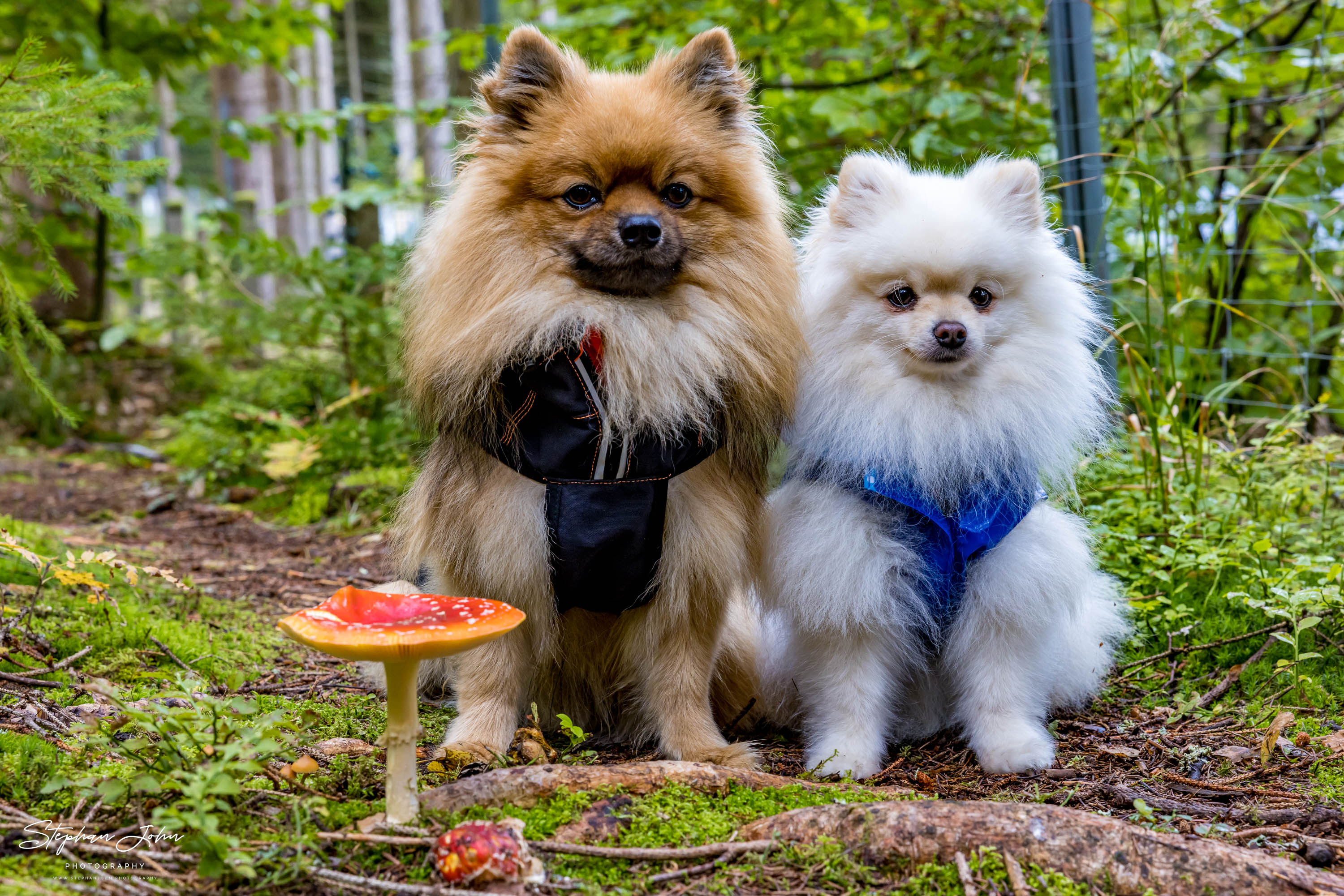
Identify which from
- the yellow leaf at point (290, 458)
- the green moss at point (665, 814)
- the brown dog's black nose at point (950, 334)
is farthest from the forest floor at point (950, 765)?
the yellow leaf at point (290, 458)

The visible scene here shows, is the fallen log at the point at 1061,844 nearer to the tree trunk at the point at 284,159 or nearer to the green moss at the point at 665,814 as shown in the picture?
the green moss at the point at 665,814

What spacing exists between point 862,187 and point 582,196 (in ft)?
2.66

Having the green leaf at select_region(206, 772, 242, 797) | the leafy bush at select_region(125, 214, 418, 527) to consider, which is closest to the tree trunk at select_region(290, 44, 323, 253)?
the leafy bush at select_region(125, 214, 418, 527)

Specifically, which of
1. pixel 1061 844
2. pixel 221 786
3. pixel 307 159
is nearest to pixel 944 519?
pixel 1061 844

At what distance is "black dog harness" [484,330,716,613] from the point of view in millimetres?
2607

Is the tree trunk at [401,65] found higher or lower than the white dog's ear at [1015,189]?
higher

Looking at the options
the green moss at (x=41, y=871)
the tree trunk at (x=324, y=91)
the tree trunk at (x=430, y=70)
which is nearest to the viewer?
the green moss at (x=41, y=871)

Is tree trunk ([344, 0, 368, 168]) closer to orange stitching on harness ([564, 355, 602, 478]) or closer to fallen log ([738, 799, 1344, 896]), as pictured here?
orange stitching on harness ([564, 355, 602, 478])

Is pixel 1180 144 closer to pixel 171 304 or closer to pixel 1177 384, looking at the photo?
pixel 1177 384

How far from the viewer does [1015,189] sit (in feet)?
9.15

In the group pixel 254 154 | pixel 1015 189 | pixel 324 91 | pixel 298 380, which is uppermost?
pixel 324 91

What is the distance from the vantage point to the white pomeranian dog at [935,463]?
2676 mm
